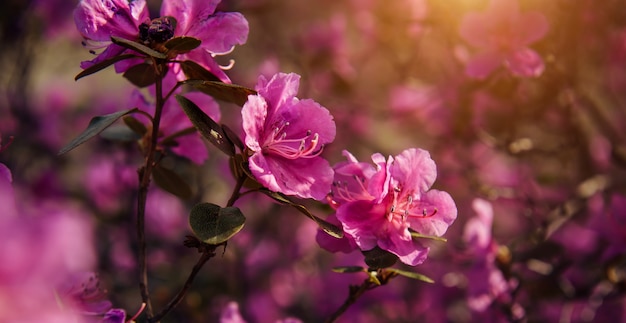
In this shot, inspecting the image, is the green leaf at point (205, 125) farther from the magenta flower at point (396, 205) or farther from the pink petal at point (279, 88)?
the magenta flower at point (396, 205)

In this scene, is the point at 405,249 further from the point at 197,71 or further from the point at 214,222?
the point at 197,71

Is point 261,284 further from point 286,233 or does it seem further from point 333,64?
point 333,64

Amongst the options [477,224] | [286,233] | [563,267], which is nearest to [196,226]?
[477,224]

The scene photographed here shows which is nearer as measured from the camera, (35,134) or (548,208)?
(548,208)

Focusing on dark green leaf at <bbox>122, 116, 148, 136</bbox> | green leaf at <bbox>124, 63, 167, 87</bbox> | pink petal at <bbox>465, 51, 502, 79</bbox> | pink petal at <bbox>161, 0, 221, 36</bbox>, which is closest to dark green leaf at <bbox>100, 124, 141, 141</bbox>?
dark green leaf at <bbox>122, 116, 148, 136</bbox>

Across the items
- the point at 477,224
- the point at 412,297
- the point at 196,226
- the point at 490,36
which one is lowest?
the point at 412,297

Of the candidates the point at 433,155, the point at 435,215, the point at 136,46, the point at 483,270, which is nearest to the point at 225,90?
the point at 136,46
